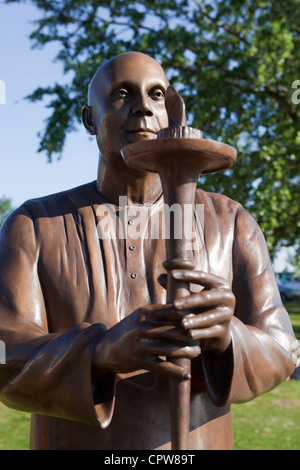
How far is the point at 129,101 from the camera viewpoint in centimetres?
241

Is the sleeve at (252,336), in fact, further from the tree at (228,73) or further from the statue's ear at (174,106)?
the tree at (228,73)

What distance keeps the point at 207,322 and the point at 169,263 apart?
203 millimetres

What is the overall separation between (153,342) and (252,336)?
0.50 m

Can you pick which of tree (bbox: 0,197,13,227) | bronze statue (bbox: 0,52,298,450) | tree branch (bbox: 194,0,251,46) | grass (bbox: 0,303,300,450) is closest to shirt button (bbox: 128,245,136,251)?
bronze statue (bbox: 0,52,298,450)

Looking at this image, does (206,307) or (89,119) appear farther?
(89,119)

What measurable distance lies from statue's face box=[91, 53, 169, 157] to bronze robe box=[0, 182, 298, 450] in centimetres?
32

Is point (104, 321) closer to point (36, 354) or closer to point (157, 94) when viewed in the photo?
point (36, 354)

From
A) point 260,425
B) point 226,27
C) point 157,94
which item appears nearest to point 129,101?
point 157,94

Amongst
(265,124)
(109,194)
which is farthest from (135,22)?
(109,194)

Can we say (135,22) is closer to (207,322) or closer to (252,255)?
(252,255)

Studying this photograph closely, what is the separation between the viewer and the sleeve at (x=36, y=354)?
6.45ft

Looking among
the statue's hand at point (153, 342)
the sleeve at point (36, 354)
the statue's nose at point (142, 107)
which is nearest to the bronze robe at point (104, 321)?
the sleeve at point (36, 354)

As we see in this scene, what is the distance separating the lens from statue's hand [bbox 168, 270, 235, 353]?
5.73 ft

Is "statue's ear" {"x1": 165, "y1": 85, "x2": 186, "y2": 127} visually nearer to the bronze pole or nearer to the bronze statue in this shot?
the bronze statue
